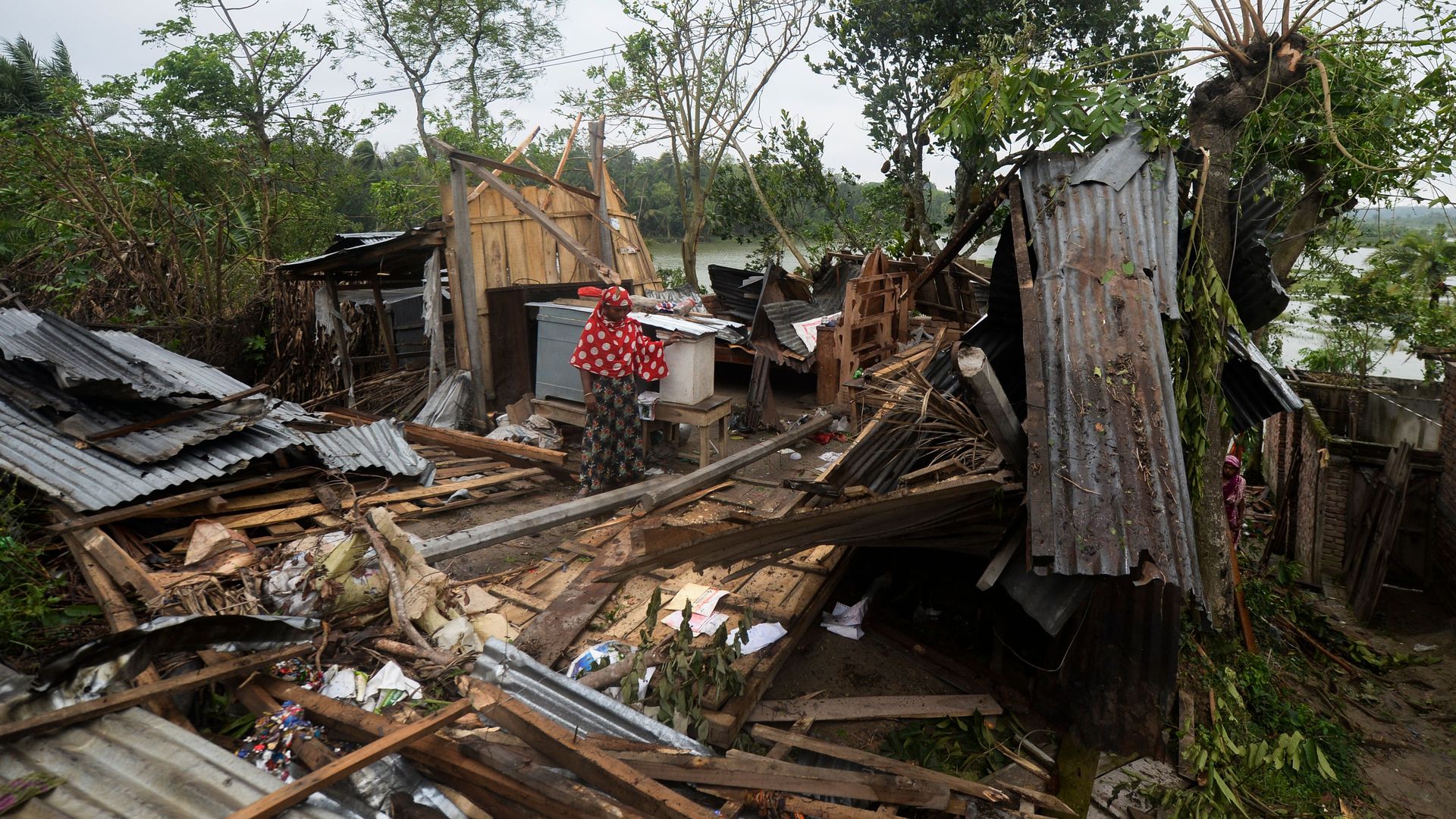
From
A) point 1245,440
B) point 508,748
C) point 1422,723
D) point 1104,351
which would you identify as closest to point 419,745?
point 508,748

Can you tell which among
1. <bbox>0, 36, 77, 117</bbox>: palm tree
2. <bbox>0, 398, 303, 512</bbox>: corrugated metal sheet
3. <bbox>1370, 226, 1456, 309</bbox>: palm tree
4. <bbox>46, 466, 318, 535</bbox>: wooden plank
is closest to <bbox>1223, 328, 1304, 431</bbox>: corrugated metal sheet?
<bbox>46, 466, 318, 535</bbox>: wooden plank

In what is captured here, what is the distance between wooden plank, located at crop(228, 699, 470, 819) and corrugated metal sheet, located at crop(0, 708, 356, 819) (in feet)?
0.38

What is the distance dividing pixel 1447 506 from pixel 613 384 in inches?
337

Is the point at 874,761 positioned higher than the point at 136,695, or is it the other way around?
the point at 136,695

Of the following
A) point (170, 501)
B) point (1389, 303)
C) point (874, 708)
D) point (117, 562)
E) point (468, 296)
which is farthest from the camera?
point (1389, 303)

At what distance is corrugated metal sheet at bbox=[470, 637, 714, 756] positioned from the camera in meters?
3.86

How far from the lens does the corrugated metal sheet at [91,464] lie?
5.53 meters

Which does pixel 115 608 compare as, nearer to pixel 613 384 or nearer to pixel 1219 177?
pixel 613 384

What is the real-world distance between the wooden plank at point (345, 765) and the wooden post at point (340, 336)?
315 inches

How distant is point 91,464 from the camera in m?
5.86

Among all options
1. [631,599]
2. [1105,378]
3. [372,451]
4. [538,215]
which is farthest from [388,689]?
[538,215]

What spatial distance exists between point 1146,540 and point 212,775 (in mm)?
3933

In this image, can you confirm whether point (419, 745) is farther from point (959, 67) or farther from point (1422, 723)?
point (1422, 723)

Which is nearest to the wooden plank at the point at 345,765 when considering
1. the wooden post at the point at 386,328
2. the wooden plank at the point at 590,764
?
the wooden plank at the point at 590,764
